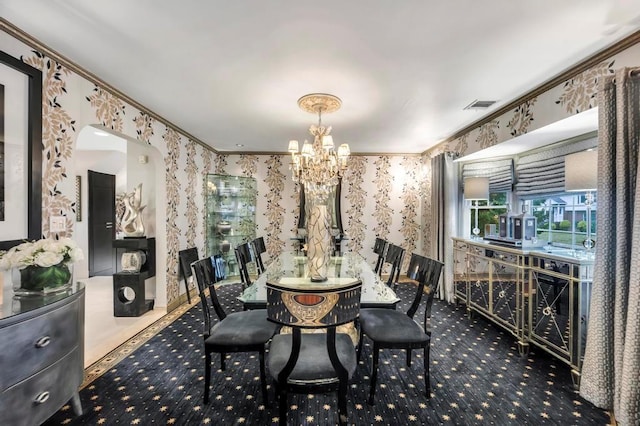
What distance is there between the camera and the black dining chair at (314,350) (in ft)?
4.52

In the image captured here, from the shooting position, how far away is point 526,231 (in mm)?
2732

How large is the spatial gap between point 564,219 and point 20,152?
16.1 feet

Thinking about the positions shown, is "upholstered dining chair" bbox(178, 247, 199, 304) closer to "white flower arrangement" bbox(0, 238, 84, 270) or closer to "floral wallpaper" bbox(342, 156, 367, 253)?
"white flower arrangement" bbox(0, 238, 84, 270)

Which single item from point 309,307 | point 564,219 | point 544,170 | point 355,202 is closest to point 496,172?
point 544,170

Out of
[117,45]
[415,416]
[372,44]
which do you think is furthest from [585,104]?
[117,45]

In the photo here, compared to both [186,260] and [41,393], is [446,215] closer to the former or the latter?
[186,260]

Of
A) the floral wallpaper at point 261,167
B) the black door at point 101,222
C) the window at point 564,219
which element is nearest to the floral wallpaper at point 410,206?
the floral wallpaper at point 261,167

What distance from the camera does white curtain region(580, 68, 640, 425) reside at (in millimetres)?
1627

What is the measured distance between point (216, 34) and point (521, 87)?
8.56 ft

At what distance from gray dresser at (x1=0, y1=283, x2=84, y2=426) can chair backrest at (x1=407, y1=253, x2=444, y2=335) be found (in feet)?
7.58

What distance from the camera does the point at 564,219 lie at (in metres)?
3.05

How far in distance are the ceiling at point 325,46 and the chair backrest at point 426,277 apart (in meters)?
1.55

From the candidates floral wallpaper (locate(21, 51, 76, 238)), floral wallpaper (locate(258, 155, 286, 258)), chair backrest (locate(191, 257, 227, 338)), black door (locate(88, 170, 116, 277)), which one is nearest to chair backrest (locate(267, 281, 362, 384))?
chair backrest (locate(191, 257, 227, 338))

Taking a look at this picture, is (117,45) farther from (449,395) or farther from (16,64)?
(449,395)
